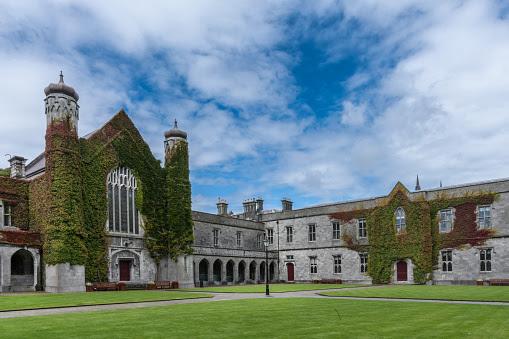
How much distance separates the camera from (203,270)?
171 feet

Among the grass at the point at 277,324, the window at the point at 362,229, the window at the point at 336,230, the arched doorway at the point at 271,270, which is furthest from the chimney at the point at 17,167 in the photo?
the grass at the point at 277,324

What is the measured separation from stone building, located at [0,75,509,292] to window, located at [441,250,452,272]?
15 centimetres

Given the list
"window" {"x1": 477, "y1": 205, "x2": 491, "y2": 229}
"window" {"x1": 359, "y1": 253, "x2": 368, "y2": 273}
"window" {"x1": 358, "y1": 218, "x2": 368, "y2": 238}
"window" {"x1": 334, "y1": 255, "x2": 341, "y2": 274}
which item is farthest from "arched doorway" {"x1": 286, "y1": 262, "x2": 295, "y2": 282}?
"window" {"x1": 477, "y1": 205, "x2": 491, "y2": 229}

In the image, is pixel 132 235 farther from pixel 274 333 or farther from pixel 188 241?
pixel 274 333

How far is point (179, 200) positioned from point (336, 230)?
60.1 feet

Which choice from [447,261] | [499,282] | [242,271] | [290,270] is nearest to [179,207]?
[242,271]

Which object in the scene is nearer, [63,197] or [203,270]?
[63,197]

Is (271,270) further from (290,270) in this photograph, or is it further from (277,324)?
(277,324)

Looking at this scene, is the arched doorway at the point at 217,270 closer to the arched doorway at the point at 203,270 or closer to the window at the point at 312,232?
the arched doorway at the point at 203,270

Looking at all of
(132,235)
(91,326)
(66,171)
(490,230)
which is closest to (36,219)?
(66,171)

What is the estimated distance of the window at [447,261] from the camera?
43.8m

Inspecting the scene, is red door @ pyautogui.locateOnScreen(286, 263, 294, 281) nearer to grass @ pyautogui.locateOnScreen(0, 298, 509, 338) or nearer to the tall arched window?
the tall arched window

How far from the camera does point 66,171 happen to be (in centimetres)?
3569

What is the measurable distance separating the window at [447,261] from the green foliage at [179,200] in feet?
75.6
